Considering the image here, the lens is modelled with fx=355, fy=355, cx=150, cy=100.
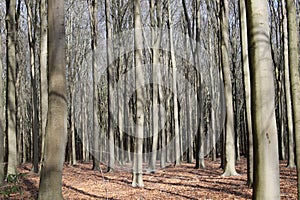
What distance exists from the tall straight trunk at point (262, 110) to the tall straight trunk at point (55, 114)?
147 inches

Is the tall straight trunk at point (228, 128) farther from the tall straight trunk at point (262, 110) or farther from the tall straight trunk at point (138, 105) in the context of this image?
the tall straight trunk at point (262, 110)

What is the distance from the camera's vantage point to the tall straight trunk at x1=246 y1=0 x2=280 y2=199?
4.87 metres

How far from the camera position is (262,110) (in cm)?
493

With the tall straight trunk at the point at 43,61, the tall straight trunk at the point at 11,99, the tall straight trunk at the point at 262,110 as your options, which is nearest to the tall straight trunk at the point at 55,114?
the tall straight trunk at the point at 262,110

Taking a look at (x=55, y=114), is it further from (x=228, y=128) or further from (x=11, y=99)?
(x=228, y=128)

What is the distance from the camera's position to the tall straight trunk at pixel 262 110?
4.87m

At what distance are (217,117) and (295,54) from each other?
2703 cm

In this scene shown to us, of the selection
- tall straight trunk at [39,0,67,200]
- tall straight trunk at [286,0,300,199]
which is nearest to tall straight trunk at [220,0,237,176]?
tall straight trunk at [286,0,300,199]

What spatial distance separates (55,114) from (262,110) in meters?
3.97

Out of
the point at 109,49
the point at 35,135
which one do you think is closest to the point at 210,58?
the point at 109,49

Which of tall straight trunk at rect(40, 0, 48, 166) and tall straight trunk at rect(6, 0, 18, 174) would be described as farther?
tall straight trunk at rect(40, 0, 48, 166)

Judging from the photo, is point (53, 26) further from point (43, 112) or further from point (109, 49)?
point (109, 49)

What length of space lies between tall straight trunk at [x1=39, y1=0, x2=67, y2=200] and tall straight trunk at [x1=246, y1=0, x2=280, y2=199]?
3743 mm

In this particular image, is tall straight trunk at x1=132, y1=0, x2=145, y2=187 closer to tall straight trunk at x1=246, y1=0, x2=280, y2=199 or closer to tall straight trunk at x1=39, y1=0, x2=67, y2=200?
tall straight trunk at x1=39, y1=0, x2=67, y2=200
